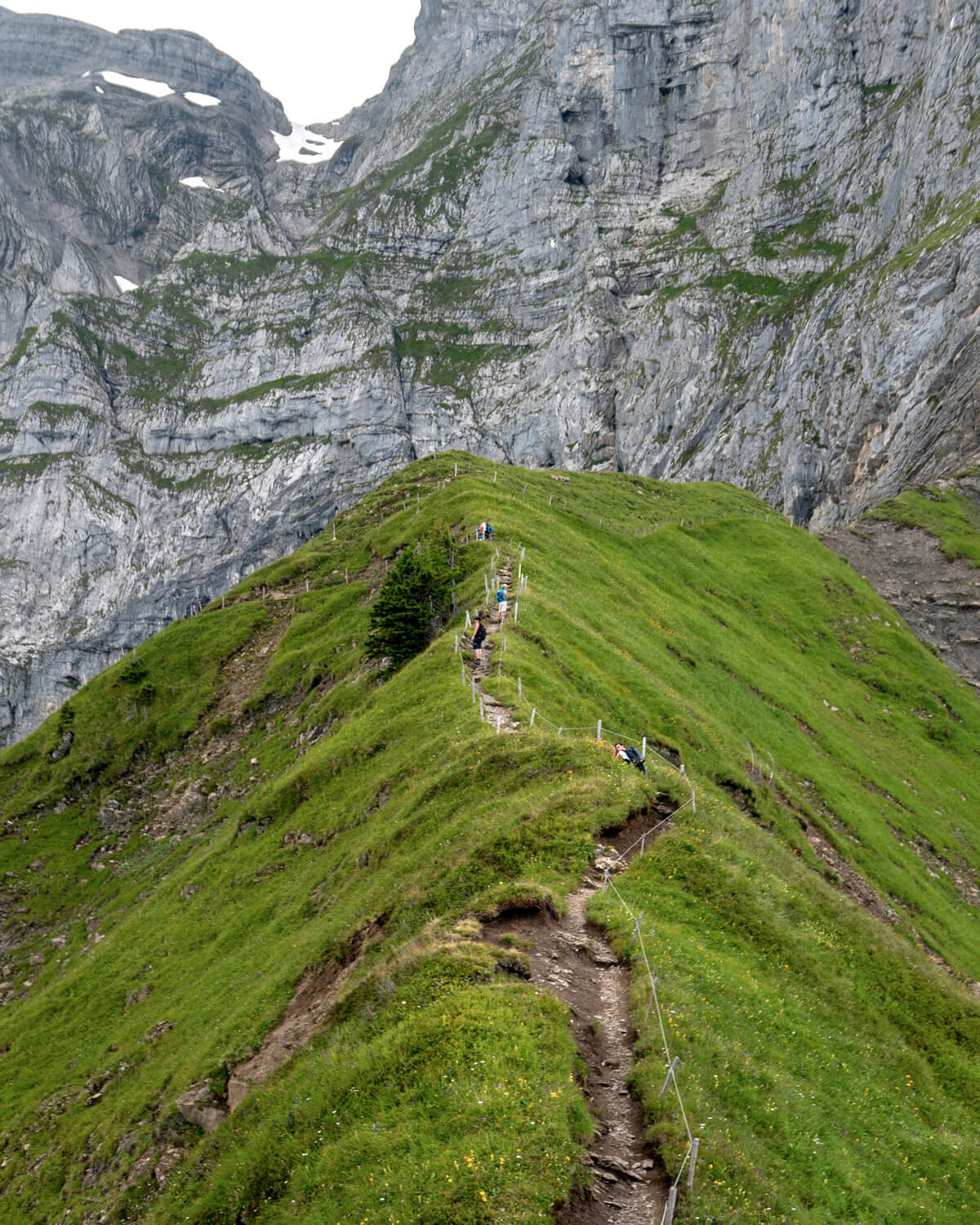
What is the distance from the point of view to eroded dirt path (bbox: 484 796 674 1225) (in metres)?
11.9

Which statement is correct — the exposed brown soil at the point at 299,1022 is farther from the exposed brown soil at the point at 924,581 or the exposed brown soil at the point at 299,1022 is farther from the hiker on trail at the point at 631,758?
the exposed brown soil at the point at 924,581

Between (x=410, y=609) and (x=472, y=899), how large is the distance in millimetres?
24743

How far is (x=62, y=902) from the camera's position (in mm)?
48656

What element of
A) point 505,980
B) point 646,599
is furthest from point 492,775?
point 646,599

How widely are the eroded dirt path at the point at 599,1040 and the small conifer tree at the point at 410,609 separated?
22871mm

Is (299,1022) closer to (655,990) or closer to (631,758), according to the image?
(655,990)

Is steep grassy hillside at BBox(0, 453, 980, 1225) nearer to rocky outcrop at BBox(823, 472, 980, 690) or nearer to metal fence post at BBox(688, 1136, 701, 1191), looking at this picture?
metal fence post at BBox(688, 1136, 701, 1191)

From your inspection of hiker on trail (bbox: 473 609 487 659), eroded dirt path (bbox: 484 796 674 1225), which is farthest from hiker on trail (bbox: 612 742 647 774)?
hiker on trail (bbox: 473 609 487 659)

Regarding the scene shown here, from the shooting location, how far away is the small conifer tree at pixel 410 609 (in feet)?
139

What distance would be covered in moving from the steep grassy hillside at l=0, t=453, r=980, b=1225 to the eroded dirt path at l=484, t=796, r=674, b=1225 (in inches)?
16.8

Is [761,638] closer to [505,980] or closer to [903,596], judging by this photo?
[903,596]

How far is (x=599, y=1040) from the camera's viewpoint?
50.3 feet

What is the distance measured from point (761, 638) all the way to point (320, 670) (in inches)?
1512

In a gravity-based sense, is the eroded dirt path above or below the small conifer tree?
Answer: below
